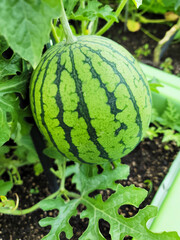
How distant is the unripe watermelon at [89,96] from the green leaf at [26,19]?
340mm

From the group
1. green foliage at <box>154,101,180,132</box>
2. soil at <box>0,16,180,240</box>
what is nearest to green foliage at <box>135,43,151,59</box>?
green foliage at <box>154,101,180,132</box>

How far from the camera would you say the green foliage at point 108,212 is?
0.87 metres

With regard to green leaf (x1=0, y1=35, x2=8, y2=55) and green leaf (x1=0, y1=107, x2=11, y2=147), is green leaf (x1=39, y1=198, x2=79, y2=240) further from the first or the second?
green leaf (x1=0, y1=35, x2=8, y2=55)

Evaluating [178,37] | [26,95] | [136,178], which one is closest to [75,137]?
[26,95]

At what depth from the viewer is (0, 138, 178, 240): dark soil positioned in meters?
1.26

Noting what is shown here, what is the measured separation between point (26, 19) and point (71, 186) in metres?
1.15

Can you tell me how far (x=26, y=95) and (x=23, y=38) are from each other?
1.64 feet

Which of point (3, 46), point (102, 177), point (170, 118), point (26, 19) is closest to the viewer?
point (26, 19)

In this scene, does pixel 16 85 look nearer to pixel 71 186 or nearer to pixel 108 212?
pixel 108 212

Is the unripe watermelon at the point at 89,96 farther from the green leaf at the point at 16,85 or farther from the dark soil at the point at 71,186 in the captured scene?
the dark soil at the point at 71,186

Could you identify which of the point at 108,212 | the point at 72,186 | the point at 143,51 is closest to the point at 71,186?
the point at 72,186

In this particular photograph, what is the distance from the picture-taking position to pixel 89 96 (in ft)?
2.55

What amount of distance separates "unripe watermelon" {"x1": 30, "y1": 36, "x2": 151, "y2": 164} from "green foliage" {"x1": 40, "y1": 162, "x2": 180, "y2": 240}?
0.19m

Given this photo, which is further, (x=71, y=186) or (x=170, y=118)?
(x=170, y=118)
